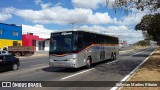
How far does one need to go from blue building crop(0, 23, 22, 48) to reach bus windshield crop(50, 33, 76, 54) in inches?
1645

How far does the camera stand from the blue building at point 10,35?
60594mm

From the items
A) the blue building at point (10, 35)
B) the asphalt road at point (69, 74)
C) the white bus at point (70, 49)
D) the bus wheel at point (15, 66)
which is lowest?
the asphalt road at point (69, 74)

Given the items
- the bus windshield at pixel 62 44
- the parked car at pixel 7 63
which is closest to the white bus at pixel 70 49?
the bus windshield at pixel 62 44

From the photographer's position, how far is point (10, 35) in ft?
209

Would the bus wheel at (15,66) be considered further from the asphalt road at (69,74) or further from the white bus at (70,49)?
the white bus at (70,49)

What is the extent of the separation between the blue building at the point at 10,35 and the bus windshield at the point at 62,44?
1645 inches

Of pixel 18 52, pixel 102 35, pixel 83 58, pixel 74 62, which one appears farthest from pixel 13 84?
pixel 18 52

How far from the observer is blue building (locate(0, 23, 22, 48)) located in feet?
199

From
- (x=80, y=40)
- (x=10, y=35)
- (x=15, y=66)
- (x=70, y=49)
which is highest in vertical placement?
(x=10, y=35)

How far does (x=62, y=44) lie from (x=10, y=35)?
46.8 metres

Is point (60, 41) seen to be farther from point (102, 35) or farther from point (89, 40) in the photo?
point (102, 35)

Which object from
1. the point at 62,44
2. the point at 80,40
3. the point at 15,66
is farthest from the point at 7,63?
the point at 80,40

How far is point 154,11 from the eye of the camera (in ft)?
58.6

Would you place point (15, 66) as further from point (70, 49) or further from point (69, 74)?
point (69, 74)
